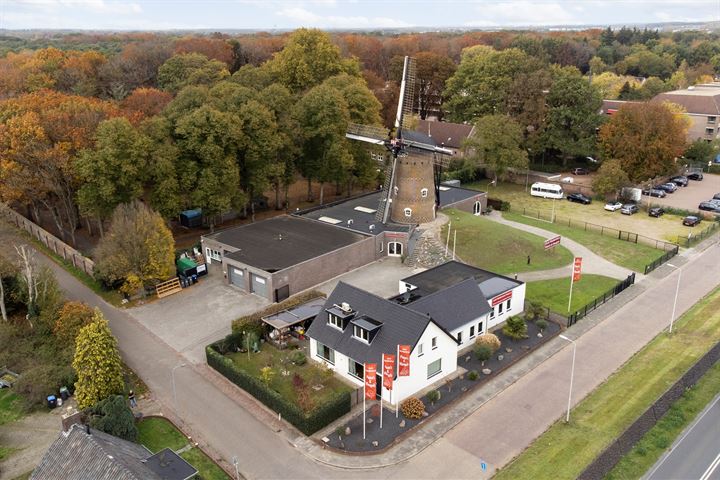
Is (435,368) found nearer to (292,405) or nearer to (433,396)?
(433,396)

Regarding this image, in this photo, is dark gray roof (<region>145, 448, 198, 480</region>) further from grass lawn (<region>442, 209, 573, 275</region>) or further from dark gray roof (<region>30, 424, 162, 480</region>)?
grass lawn (<region>442, 209, 573, 275</region>)

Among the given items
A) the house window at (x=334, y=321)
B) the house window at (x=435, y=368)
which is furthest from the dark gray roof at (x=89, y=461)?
the house window at (x=435, y=368)

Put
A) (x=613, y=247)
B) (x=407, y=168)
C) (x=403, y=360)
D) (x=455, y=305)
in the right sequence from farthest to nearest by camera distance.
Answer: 1. (x=613, y=247)
2. (x=407, y=168)
3. (x=455, y=305)
4. (x=403, y=360)

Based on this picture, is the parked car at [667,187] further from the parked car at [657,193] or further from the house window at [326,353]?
the house window at [326,353]

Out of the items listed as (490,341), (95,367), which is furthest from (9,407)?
(490,341)

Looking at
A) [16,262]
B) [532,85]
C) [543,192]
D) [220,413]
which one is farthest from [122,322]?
[532,85]

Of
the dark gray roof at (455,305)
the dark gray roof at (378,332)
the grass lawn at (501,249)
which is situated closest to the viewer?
the dark gray roof at (378,332)

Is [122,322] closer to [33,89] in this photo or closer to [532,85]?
[33,89]

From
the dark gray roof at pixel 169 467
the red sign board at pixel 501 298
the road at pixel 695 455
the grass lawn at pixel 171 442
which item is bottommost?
the grass lawn at pixel 171 442
